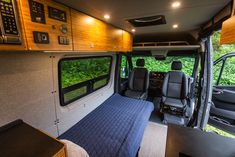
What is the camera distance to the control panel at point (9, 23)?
2.39ft

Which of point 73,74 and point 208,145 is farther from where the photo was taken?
point 73,74

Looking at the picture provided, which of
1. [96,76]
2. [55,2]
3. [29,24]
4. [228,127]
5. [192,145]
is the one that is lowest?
[228,127]

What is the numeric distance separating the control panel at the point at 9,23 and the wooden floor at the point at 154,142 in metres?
2.14

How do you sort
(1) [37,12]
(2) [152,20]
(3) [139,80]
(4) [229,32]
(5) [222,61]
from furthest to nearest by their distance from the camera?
(3) [139,80], (5) [222,61], (2) [152,20], (1) [37,12], (4) [229,32]

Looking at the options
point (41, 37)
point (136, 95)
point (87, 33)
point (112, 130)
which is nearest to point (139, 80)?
point (136, 95)

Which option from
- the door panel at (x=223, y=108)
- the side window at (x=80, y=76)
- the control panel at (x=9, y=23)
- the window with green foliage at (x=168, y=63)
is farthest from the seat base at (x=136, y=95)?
the control panel at (x=9, y=23)

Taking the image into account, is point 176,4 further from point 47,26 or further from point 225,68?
point 225,68

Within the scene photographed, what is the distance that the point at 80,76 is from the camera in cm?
217

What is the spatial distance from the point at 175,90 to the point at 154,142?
1471mm

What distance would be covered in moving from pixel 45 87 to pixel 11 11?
90 cm

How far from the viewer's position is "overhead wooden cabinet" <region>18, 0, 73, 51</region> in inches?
33.5

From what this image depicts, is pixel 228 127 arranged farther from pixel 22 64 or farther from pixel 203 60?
pixel 22 64

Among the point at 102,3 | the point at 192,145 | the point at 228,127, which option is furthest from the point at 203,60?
the point at 102,3

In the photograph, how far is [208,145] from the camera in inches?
42.5
